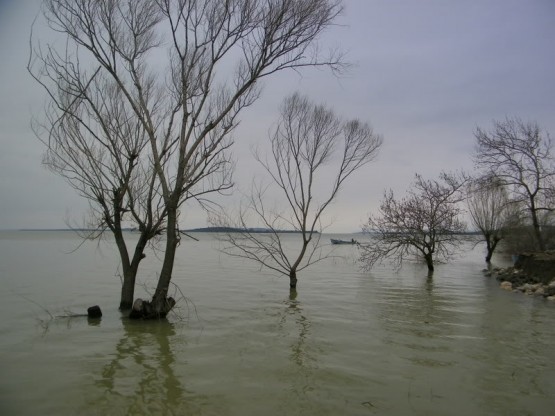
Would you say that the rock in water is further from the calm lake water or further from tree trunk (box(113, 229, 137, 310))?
tree trunk (box(113, 229, 137, 310))

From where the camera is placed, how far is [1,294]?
523 inches

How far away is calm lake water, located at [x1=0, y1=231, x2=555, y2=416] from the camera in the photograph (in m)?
5.11

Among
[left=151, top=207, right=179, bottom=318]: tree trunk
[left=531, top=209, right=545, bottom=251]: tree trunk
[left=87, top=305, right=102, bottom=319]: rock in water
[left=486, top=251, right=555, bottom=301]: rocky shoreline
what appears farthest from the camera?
[left=531, top=209, right=545, bottom=251]: tree trunk

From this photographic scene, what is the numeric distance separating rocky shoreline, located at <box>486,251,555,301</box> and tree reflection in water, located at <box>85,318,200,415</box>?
1219 cm

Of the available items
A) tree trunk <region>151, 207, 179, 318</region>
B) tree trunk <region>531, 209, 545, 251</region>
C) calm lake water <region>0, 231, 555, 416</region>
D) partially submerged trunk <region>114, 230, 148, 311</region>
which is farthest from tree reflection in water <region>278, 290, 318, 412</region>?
→ tree trunk <region>531, 209, 545, 251</region>

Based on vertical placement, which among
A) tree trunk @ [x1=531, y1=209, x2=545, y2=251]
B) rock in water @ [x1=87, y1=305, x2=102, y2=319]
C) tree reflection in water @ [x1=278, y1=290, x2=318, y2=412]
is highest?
tree trunk @ [x1=531, y1=209, x2=545, y2=251]

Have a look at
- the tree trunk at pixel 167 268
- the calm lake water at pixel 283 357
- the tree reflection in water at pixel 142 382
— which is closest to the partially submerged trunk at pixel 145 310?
the tree trunk at pixel 167 268

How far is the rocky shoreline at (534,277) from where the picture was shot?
46.6ft

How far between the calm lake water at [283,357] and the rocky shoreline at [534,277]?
1227 millimetres

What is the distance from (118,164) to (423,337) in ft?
25.3

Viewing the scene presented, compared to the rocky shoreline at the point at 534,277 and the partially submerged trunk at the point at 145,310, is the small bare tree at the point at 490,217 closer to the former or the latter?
the rocky shoreline at the point at 534,277

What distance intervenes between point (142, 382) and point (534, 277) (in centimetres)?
1594

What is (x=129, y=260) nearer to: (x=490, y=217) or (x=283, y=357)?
(x=283, y=357)

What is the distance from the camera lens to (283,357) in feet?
22.9
